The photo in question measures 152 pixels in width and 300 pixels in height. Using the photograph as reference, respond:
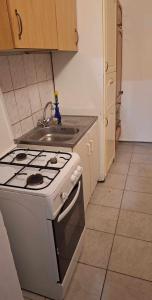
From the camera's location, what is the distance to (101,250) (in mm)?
1690

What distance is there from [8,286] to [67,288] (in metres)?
0.56

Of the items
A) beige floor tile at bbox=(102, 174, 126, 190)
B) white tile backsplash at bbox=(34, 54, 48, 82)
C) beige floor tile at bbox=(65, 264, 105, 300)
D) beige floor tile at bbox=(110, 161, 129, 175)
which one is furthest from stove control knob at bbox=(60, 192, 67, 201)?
beige floor tile at bbox=(110, 161, 129, 175)

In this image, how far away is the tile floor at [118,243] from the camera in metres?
1.41

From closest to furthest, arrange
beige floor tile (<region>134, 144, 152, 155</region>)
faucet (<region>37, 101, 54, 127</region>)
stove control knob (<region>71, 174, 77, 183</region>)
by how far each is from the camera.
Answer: stove control knob (<region>71, 174, 77, 183</region>), faucet (<region>37, 101, 54, 127</region>), beige floor tile (<region>134, 144, 152, 155</region>)

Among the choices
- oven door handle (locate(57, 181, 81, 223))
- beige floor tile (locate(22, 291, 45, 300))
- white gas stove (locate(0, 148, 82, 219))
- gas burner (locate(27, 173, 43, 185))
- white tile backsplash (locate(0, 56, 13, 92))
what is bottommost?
beige floor tile (locate(22, 291, 45, 300))

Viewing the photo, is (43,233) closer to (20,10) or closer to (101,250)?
(101,250)

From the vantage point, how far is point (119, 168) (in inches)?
113

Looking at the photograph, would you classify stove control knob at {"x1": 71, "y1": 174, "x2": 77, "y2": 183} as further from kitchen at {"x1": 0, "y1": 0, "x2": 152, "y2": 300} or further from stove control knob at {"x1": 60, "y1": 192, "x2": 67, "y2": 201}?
stove control knob at {"x1": 60, "y1": 192, "x2": 67, "y2": 201}

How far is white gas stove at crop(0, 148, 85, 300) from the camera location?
1.07 meters

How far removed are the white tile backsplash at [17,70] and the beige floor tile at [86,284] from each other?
1.41m

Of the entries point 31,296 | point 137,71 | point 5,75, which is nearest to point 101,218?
point 31,296

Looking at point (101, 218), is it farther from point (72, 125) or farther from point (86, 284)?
point (72, 125)

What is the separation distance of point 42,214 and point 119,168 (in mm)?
1946

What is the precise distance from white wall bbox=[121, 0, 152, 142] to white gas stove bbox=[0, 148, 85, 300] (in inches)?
94.2
